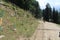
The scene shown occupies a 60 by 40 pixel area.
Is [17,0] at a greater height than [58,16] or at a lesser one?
greater

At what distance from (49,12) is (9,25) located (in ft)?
262

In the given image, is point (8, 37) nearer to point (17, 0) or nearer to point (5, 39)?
point (5, 39)

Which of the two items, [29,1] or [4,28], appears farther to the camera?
[29,1]

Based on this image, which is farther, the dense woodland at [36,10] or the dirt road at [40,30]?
the dense woodland at [36,10]

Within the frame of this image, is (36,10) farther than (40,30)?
Yes

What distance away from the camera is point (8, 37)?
598 inches

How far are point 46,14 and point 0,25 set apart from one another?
77064 mm

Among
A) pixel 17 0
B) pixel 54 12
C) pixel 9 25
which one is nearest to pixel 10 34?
pixel 9 25

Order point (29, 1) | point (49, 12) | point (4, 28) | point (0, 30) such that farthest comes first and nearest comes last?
point (49, 12)
point (29, 1)
point (4, 28)
point (0, 30)

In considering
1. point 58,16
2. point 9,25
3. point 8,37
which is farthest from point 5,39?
point 58,16

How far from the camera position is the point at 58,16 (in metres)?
82.5

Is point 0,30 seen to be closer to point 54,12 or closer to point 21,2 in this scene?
point 21,2

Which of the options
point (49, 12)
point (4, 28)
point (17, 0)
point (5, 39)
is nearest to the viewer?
point (5, 39)

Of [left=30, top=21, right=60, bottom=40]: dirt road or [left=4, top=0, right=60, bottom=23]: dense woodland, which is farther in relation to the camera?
[left=4, top=0, right=60, bottom=23]: dense woodland
